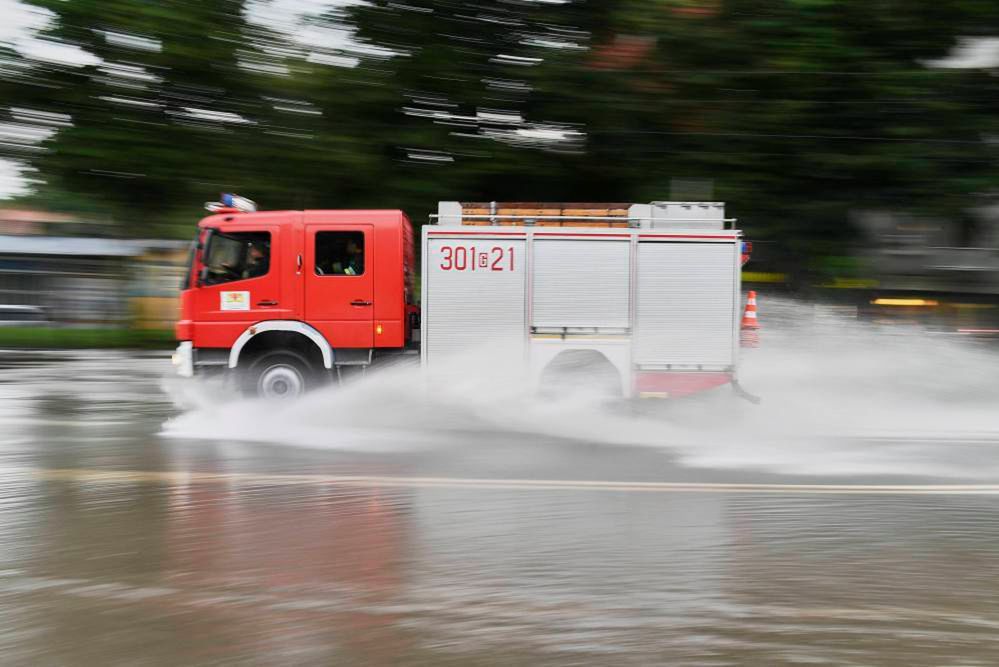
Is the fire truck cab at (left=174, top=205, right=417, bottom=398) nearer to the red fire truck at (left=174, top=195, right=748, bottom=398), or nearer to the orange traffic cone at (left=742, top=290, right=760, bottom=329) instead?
the red fire truck at (left=174, top=195, right=748, bottom=398)

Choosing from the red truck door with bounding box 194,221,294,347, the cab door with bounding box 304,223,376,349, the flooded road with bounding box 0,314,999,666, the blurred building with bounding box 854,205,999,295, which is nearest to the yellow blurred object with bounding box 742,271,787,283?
the blurred building with bounding box 854,205,999,295

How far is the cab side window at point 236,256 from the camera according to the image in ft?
31.6

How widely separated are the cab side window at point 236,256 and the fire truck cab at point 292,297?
0.4 inches

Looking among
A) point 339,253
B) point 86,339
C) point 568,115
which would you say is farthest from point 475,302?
point 86,339

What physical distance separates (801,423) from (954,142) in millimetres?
6795

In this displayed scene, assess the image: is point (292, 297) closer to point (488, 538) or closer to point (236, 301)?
point (236, 301)

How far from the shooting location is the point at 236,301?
961 cm

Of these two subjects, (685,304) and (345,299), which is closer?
(685,304)

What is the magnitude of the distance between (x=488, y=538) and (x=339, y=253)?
535cm

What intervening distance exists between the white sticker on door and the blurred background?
501cm

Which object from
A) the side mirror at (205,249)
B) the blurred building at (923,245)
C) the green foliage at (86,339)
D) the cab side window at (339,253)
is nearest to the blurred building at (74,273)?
the green foliage at (86,339)

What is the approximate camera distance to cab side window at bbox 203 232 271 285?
962 centimetres

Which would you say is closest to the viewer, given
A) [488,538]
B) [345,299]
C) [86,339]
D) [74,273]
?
[488,538]

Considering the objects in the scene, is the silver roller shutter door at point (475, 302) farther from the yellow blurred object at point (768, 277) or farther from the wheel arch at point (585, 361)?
the yellow blurred object at point (768, 277)
